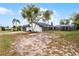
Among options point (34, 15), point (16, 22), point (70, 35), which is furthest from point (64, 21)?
point (16, 22)

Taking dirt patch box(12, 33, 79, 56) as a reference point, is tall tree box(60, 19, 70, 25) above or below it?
above

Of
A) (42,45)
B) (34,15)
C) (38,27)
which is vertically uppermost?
(34,15)

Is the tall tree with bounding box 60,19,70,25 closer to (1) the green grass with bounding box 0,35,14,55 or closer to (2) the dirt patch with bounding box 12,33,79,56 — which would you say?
(2) the dirt patch with bounding box 12,33,79,56

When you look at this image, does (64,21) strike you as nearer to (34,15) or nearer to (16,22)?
(34,15)

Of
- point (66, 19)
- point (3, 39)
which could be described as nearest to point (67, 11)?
point (66, 19)

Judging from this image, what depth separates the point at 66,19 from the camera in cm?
387

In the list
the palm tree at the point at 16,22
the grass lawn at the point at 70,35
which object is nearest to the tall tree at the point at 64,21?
the grass lawn at the point at 70,35

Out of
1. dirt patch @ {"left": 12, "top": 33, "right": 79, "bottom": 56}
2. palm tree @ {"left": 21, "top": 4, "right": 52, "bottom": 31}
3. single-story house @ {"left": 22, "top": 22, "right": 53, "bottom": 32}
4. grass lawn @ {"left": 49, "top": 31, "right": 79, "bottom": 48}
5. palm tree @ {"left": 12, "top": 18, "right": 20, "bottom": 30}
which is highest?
palm tree @ {"left": 21, "top": 4, "right": 52, "bottom": 31}

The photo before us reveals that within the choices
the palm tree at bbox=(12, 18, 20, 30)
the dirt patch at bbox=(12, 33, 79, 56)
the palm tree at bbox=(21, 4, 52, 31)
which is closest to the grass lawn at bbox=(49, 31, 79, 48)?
the dirt patch at bbox=(12, 33, 79, 56)

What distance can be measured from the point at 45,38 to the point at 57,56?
7.2 inches

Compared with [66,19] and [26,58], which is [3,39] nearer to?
Result: [26,58]

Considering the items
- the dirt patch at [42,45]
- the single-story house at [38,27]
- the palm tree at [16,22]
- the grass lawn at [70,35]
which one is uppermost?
the palm tree at [16,22]

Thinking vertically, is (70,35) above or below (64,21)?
below

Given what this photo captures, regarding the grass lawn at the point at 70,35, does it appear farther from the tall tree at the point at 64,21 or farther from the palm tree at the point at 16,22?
the palm tree at the point at 16,22
